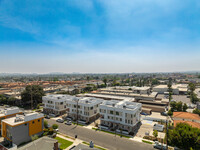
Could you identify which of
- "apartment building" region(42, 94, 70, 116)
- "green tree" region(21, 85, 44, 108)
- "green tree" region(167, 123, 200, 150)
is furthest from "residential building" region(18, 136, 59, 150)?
"green tree" region(21, 85, 44, 108)

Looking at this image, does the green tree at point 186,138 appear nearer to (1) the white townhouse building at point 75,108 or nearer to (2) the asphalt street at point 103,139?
(2) the asphalt street at point 103,139

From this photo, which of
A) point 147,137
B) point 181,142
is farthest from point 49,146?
point 181,142

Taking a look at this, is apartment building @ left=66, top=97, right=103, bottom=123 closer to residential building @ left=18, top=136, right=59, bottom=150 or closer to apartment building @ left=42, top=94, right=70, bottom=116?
apartment building @ left=42, top=94, right=70, bottom=116

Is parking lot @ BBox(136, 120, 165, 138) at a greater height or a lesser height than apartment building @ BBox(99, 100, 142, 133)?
lesser

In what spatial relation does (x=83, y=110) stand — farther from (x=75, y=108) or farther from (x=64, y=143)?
(x=64, y=143)

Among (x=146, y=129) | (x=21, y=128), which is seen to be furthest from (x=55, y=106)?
(x=146, y=129)

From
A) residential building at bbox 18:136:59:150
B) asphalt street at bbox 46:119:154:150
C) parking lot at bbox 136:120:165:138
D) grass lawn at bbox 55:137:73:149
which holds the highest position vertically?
residential building at bbox 18:136:59:150
